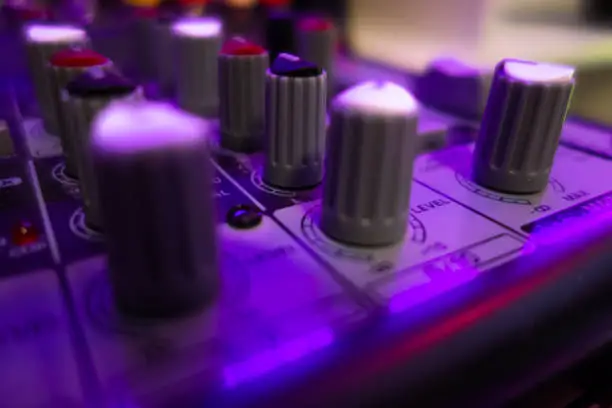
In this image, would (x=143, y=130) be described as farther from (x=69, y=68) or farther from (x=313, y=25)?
(x=313, y=25)

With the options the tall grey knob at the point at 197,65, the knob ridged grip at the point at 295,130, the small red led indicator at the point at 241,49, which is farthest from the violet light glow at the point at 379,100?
the tall grey knob at the point at 197,65

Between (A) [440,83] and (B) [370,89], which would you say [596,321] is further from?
(A) [440,83]

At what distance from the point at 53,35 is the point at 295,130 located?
379 mm

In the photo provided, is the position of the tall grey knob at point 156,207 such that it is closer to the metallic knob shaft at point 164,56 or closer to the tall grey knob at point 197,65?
the tall grey knob at point 197,65

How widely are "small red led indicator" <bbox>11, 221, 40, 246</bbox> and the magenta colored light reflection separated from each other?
23 cm

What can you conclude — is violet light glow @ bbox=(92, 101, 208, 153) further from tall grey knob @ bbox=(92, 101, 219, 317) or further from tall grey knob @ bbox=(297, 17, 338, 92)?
tall grey knob @ bbox=(297, 17, 338, 92)

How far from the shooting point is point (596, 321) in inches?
17.2

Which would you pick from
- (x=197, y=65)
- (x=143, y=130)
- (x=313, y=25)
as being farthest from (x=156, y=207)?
→ (x=313, y=25)

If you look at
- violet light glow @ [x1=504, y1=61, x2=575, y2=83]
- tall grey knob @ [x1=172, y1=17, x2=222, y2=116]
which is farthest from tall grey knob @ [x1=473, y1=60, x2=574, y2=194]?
tall grey knob @ [x1=172, y1=17, x2=222, y2=116]

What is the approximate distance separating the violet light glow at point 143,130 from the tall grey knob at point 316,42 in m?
0.48

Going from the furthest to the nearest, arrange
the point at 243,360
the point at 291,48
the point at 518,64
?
1. the point at 291,48
2. the point at 518,64
3. the point at 243,360

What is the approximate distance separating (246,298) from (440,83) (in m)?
0.58

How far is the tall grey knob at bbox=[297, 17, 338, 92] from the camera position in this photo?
78cm

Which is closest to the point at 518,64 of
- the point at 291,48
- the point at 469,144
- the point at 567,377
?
the point at 469,144
